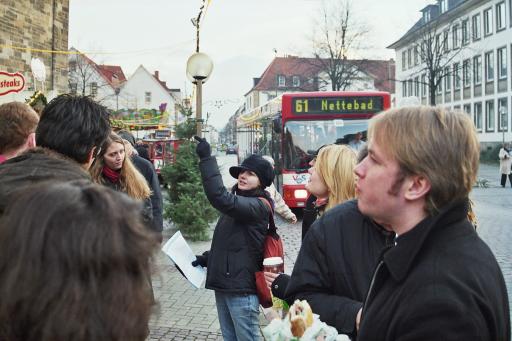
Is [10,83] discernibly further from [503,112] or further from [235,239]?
[503,112]

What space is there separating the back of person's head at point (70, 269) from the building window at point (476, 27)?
51878mm

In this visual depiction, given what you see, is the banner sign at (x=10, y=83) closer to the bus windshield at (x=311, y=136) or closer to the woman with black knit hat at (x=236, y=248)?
the bus windshield at (x=311, y=136)

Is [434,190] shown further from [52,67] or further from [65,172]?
[52,67]

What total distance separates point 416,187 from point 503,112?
46.7m

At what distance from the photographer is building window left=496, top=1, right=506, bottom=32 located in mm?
44500

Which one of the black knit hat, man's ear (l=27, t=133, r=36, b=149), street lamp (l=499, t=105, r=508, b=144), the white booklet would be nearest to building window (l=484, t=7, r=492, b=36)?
street lamp (l=499, t=105, r=508, b=144)

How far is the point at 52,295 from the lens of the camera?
1113mm

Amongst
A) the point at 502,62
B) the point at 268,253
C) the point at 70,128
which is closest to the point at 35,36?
the point at 268,253

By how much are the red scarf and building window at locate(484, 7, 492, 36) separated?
48.2 m

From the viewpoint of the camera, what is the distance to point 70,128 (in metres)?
2.59

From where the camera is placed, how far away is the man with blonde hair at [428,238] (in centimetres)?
156

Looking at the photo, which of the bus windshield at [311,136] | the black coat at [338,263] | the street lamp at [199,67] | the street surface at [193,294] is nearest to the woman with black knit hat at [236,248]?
the street surface at [193,294]

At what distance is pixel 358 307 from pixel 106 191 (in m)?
1.29

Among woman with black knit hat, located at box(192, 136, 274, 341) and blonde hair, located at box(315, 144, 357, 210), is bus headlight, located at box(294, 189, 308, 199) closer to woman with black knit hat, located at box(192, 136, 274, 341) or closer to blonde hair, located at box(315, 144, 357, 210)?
woman with black knit hat, located at box(192, 136, 274, 341)
